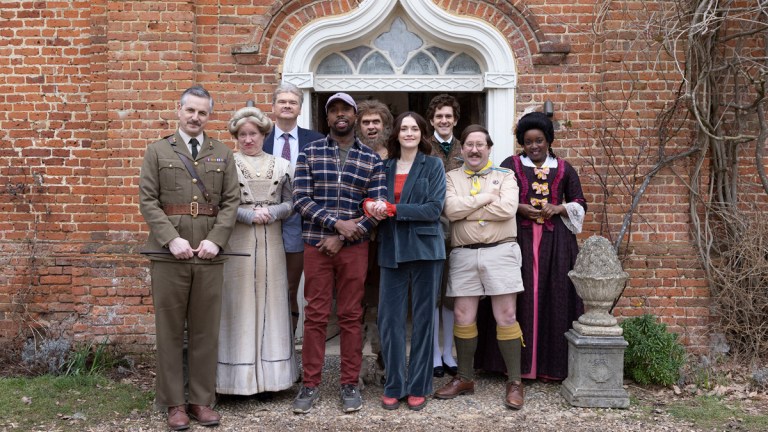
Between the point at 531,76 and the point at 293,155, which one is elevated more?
the point at 531,76

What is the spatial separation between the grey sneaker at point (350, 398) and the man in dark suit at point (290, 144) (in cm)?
63

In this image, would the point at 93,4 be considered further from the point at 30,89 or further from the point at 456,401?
the point at 456,401

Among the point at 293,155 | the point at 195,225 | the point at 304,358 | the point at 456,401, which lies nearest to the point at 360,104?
the point at 293,155

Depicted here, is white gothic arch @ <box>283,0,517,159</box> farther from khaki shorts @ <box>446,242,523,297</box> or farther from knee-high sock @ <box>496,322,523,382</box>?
knee-high sock @ <box>496,322,523,382</box>

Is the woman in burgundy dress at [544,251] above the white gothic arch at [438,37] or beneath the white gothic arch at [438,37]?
beneath

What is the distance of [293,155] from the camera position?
4906 mm

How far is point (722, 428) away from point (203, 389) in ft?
11.5

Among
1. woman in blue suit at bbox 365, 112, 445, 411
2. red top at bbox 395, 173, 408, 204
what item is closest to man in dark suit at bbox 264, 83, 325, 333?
woman in blue suit at bbox 365, 112, 445, 411

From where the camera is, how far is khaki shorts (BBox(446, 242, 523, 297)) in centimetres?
450

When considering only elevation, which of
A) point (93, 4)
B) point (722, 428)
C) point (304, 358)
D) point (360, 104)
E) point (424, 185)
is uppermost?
point (93, 4)

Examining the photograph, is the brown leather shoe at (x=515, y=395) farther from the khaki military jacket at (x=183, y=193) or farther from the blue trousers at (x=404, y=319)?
the khaki military jacket at (x=183, y=193)

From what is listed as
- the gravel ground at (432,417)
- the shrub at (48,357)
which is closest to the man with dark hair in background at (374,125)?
the gravel ground at (432,417)

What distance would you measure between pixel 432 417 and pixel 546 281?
144cm

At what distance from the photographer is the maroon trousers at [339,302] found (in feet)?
14.2
